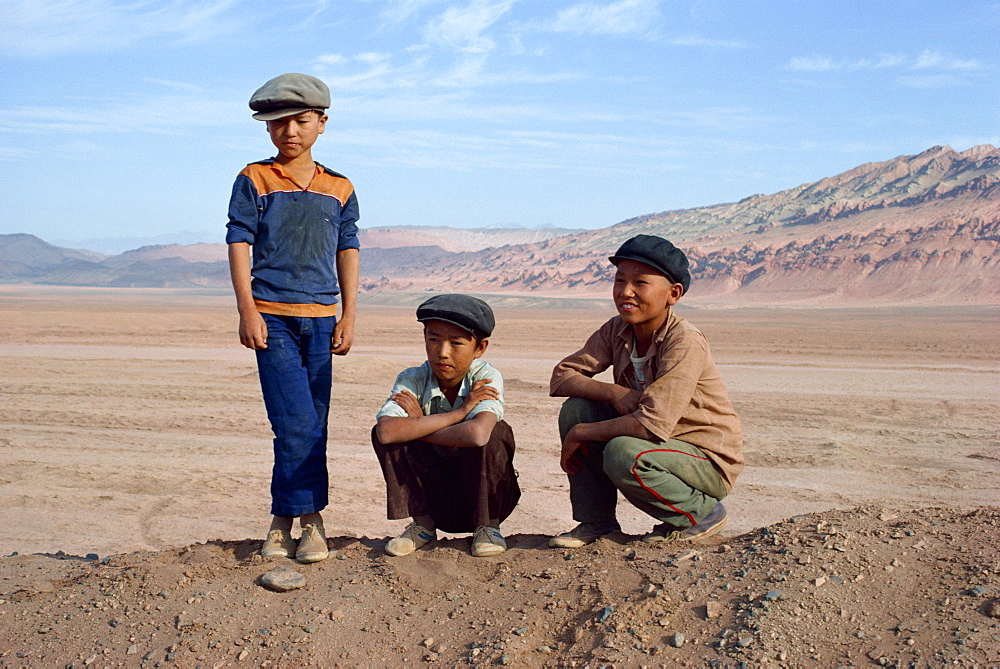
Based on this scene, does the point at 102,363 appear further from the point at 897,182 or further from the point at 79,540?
the point at 897,182

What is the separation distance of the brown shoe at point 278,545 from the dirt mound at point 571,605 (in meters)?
0.06

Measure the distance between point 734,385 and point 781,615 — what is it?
1095 cm

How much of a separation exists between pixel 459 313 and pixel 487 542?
3.32ft

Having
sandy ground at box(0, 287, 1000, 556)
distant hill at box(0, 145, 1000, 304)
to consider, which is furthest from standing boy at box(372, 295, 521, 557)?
distant hill at box(0, 145, 1000, 304)

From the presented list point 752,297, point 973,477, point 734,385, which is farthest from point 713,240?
point 973,477

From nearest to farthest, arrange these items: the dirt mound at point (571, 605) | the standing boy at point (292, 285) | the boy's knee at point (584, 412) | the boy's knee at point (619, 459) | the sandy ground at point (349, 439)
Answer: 1. the dirt mound at point (571, 605)
2. the boy's knee at point (619, 459)
3. the standing boy at point (292, 285)
4. the boy's knee at point (584, 412)
5. the sandy ground at point (349, 439)

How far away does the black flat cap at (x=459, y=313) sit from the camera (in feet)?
12.4

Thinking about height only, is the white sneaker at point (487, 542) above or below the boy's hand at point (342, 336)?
below

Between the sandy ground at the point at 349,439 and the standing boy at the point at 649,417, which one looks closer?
the standing boy at the point at 649,417

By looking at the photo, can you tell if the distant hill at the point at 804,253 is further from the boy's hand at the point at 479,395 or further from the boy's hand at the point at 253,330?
the boy's hand at the point at 253,330

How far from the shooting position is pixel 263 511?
6352 millimetres

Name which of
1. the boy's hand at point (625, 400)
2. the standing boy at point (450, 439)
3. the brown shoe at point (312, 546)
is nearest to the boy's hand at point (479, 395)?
the standing boy at point (450, 439)

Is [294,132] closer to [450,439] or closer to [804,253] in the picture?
[450,439]

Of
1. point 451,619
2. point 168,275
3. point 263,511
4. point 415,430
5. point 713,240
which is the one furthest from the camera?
point 168,275
